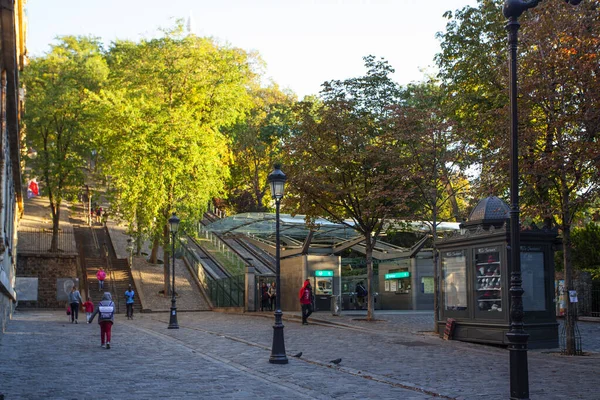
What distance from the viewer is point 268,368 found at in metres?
14.1

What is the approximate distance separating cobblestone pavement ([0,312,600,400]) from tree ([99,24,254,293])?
57.4 feet

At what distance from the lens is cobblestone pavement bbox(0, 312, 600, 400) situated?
1088 cm

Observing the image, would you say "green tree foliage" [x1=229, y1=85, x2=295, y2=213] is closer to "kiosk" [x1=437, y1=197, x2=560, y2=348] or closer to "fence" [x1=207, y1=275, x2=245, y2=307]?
"fence" [x1=207, y1=275, x2=245, y2=307]

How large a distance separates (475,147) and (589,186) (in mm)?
6910

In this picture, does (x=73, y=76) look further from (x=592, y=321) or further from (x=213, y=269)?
(x=592, y=321)

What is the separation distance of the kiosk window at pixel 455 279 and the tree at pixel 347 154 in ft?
21.6

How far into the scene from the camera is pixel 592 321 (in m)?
29.5

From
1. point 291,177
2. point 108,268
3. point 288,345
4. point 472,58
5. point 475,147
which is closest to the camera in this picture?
point 288,345

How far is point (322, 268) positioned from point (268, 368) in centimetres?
2058

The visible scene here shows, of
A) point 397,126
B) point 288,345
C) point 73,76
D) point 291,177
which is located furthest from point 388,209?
point 73,76

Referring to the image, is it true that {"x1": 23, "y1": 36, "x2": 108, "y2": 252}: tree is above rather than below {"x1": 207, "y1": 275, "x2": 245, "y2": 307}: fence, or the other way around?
above

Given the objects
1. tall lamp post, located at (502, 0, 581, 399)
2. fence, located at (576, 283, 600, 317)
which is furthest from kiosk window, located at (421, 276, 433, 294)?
tall lamp post, located at (502, 0, 581, 399)

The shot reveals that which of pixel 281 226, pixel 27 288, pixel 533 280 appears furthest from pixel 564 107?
pixel 27 288

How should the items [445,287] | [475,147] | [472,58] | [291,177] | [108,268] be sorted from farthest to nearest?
[108,268] → [291,177] → [472,58] → [475,147] → [445,287]
